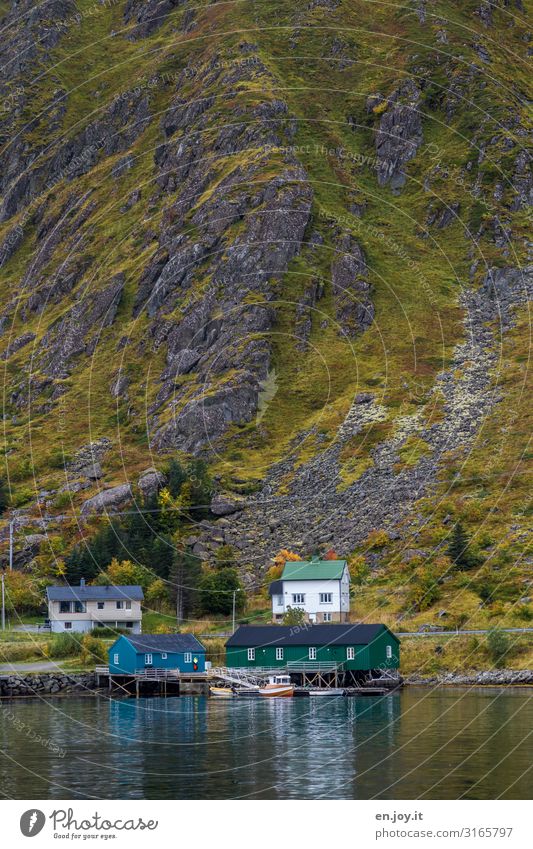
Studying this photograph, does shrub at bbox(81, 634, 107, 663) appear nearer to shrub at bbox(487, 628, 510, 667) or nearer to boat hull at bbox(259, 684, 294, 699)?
boat hull at bbox(259, 684, 294, 699)

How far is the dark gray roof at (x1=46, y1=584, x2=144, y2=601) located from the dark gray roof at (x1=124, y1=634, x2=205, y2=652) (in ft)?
57.1

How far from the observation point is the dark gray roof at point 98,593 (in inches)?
5226

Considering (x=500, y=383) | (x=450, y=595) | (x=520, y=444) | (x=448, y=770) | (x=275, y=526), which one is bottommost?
(x=448, y=770)

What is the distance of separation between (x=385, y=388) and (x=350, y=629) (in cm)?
7544

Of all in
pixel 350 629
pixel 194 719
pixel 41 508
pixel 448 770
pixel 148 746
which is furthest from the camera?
pixel 41 508

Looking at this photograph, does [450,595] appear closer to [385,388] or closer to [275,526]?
[275,526]

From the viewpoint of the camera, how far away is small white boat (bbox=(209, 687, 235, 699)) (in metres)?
106

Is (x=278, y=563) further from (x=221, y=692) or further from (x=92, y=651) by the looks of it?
(x=221, y=692)

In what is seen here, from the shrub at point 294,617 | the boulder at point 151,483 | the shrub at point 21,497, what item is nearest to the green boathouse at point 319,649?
the shrub at point 294,617

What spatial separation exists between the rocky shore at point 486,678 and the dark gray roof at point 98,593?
37683mm

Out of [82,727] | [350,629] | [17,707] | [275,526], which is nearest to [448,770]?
[82,727]

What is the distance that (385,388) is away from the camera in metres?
185

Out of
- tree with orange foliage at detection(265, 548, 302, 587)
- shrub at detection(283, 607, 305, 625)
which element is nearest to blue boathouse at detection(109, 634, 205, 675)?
shrub at detection(283, 607, 305, 625)

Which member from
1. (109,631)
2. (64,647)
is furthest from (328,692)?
(109,631)
